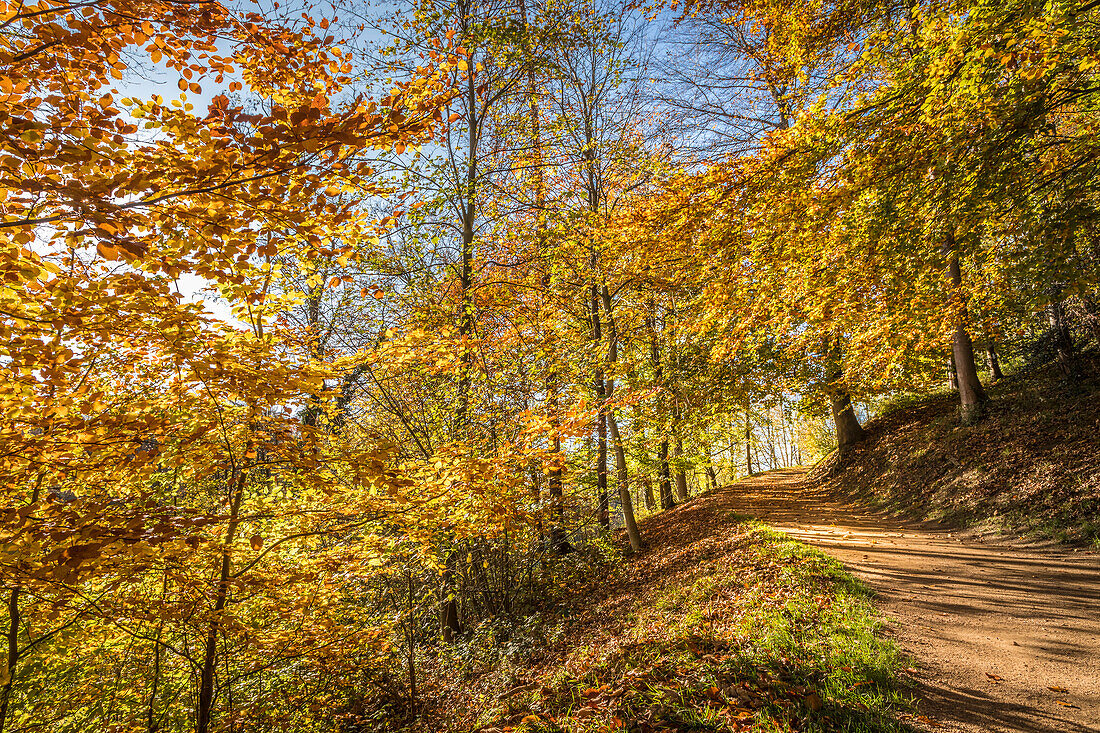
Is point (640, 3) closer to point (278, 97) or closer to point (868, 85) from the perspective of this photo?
point (868, 85)

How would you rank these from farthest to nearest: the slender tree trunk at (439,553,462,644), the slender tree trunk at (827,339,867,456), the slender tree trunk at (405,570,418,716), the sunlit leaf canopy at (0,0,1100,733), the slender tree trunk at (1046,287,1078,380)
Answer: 1. the slender tree trunk at (827,339,867,456)
2. the slender tree trunk at (1046,287,1078,380)
3. the slender tree trunk at (439,553,462,644)
4. the slender tree trunk at (405,570,418,716)
5. the sunlit leaf canopy at (0,0,1100,733)

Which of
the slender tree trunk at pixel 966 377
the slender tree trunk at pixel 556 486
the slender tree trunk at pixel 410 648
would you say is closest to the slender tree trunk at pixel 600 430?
the slender tree trunk at pixel 556 486

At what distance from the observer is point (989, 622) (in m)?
4.50

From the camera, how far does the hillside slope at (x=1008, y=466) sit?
6.62m

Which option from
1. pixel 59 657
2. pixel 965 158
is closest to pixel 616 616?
pixel 59 657

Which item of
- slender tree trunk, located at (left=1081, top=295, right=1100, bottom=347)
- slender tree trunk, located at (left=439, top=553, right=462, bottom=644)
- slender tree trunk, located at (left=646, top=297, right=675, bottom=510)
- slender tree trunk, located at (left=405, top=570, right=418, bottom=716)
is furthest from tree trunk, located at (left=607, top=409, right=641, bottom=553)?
slender tree trunk, located at (left=1081, top=295, right=1100, bottom=347)

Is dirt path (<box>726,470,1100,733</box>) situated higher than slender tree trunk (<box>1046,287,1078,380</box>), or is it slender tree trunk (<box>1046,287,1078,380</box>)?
slender tree trunk (<box>1046,287,1078,380</box>)

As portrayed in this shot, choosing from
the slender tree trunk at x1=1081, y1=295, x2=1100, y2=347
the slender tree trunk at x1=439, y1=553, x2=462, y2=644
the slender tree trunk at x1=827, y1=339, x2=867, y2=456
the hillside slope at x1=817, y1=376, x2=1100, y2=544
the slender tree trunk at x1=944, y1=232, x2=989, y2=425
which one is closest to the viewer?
the hillside slope at x1=817, y1=376, x2=1100, y2=544

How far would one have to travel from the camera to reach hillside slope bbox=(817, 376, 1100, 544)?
6.62m

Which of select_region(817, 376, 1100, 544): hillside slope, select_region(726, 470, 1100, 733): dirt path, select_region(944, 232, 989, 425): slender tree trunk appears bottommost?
select_region(726, 470, 1100, 733): dirt path

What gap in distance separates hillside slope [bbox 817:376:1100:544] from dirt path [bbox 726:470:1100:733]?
637mm

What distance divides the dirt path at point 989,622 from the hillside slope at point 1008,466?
637 millimetres

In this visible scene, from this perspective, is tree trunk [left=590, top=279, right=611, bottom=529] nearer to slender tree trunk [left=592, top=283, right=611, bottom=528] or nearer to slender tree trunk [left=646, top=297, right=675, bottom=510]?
Result: slender tree trunk [left=592, top=283, right=611, bottom=528]

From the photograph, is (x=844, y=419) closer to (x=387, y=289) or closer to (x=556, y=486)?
(x=556, y=486)
